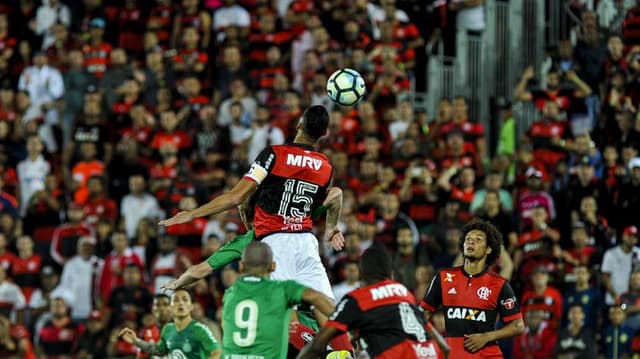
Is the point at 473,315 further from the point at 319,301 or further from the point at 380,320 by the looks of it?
the point at 319,301

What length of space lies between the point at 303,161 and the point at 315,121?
380 mm

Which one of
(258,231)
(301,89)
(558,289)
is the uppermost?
(301,89)

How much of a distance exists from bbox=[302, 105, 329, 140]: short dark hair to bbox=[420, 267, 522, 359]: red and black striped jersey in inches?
73.1

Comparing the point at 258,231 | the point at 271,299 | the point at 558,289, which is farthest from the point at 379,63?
the point at 271,299

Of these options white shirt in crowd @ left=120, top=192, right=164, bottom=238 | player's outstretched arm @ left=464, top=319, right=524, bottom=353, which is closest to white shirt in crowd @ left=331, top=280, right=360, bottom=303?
white shirt in crowd @ left=120, top=192, right=164, bottom=238

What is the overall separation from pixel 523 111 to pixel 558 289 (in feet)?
15.3

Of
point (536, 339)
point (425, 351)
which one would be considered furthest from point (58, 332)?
point (425, 351)

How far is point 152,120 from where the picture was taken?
2314cm

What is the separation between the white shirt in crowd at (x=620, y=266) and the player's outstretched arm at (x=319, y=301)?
29.4 feet

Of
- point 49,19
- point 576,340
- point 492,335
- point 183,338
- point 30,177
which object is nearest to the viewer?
point 492,335

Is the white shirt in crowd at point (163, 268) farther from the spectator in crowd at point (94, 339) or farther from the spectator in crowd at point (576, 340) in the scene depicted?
the spectator in crowd at point (576, 340)

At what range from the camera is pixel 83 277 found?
21234mm

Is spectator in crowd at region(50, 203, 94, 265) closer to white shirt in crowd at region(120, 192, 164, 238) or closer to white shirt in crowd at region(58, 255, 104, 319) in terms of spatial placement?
white shirt in crowd at region(58, 255, 104, 319)

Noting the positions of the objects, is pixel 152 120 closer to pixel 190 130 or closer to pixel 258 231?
pixel 190 130
